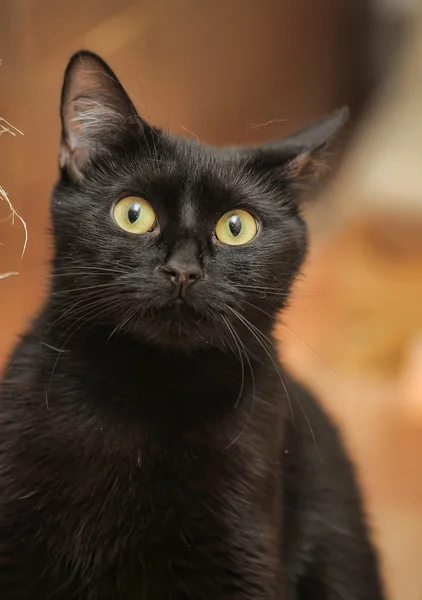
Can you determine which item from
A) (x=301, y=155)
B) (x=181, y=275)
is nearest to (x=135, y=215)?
(x=181, y=275)

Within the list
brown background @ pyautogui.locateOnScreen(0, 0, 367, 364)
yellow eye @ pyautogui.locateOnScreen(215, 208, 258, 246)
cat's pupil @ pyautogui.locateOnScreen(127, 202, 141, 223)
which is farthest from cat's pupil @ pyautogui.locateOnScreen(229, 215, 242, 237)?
brown background @ pyautogui.locateOnScreen(0, 0, 367, 364)

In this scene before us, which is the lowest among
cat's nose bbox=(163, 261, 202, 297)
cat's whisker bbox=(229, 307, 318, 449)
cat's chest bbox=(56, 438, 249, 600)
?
cat's chest bbox=(56, 438, 249, 600)

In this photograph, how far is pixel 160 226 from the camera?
0.77m

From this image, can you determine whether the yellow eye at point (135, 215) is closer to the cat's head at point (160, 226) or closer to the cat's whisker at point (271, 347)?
the cat's head at point (160, 226)

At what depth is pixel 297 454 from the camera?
0.94 metres

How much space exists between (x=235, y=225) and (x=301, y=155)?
14 centimetres

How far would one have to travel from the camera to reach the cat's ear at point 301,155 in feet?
2.83

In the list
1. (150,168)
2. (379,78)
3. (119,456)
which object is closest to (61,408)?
(119,456)

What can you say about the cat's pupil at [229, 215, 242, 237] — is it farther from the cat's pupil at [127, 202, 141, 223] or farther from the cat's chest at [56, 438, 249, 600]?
the cat's chest at [56, 438, 249, 600]

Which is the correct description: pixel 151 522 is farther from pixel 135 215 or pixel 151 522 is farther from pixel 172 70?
pixel 172 70

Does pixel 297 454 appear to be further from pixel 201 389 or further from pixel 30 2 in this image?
pixel 30 2

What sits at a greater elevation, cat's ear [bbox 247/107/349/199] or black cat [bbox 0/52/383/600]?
cat's ear [bbox 247/107/349/199]

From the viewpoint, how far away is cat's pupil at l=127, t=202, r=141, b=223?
780mm

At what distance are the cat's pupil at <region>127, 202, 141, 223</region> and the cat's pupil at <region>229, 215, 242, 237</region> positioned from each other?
11 centimetres
